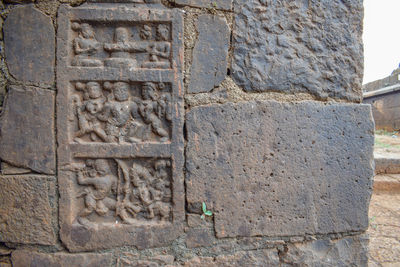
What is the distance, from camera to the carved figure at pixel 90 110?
1.62 metres

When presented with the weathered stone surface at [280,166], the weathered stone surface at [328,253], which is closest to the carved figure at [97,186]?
the weathered stone surface at [280,166]

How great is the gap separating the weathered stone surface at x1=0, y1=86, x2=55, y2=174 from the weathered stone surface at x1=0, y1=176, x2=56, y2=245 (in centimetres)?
11

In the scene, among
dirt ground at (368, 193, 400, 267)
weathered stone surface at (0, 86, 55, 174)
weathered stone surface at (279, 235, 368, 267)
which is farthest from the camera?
dirt ground at (368, 193, 400, 267)

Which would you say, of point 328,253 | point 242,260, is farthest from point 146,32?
point 328,253

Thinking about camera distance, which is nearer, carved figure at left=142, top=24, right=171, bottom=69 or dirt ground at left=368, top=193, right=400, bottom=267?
carved figure at left=142, top=24, right=171, bottom=69

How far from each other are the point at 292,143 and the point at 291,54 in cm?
65

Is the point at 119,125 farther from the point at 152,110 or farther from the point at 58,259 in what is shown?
the point at 58,259

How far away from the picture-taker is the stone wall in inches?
63.4

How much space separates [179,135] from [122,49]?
0.72 metres

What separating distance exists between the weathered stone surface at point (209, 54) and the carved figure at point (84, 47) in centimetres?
68

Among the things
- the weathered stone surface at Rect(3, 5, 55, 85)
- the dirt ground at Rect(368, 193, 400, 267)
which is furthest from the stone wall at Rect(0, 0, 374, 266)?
the dirt ground at Rect(368, 193, 400, 267)

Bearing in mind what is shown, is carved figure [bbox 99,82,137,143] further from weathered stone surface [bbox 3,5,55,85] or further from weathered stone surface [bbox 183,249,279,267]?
weathered stone surface [bbox 183,249,279,267]

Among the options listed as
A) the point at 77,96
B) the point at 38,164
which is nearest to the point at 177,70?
the point at 77,96

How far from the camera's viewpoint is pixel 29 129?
160cm
